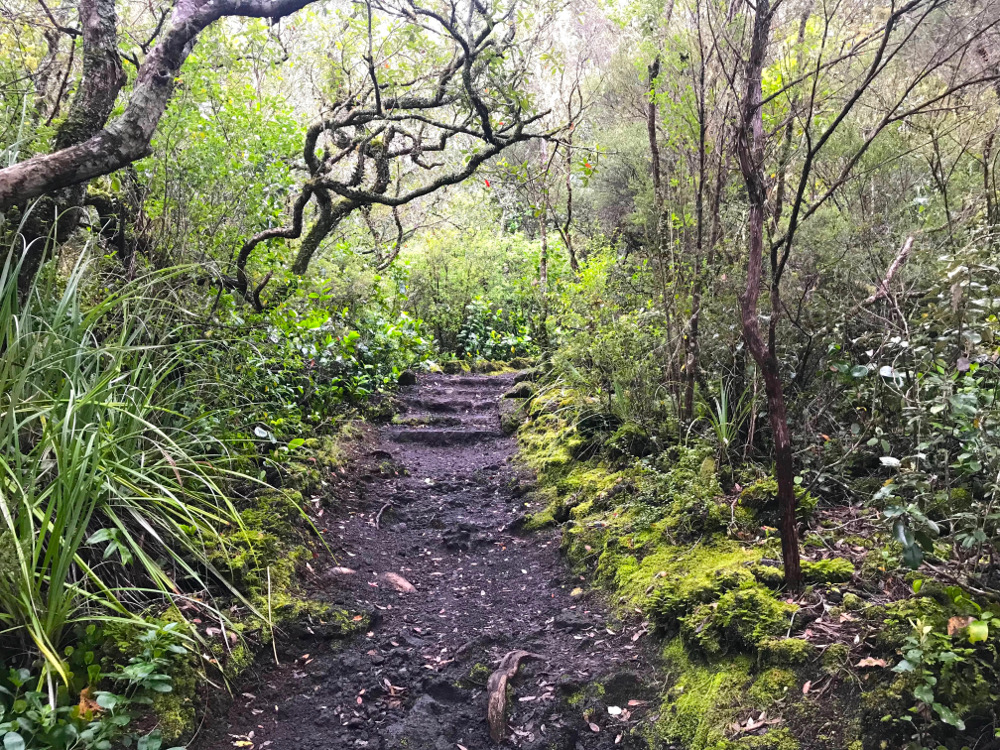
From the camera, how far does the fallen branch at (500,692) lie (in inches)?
96.4

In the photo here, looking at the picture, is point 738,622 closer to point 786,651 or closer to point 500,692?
point 786,651

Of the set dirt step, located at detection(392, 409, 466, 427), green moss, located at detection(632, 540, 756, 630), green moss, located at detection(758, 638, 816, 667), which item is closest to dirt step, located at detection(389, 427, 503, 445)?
dirt step, located at detection(392, 409, 466, 427)

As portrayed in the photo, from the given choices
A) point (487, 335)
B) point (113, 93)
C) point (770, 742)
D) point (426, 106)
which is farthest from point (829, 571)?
point (487, 335)

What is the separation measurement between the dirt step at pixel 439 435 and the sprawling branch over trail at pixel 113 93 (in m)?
3.82

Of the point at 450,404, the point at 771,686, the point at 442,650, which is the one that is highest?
the point at 450,404

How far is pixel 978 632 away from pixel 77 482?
295 centimetres

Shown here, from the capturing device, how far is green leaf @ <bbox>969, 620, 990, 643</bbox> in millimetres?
1759

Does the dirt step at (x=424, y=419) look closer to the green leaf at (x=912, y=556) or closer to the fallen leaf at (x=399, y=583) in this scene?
the fallen leaf at (x=399, y=583)

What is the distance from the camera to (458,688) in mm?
2709

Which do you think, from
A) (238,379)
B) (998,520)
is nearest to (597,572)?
(998,520)

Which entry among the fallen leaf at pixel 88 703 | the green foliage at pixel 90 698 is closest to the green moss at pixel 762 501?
the green foliage at pixel 90 698

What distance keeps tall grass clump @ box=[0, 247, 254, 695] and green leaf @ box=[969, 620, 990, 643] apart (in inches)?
103

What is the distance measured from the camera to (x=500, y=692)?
2.58m

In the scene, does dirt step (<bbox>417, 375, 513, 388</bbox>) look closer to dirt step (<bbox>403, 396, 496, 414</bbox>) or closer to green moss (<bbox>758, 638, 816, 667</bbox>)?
dirt step (<bbox>403, 396, 496, 414</bbox>)
